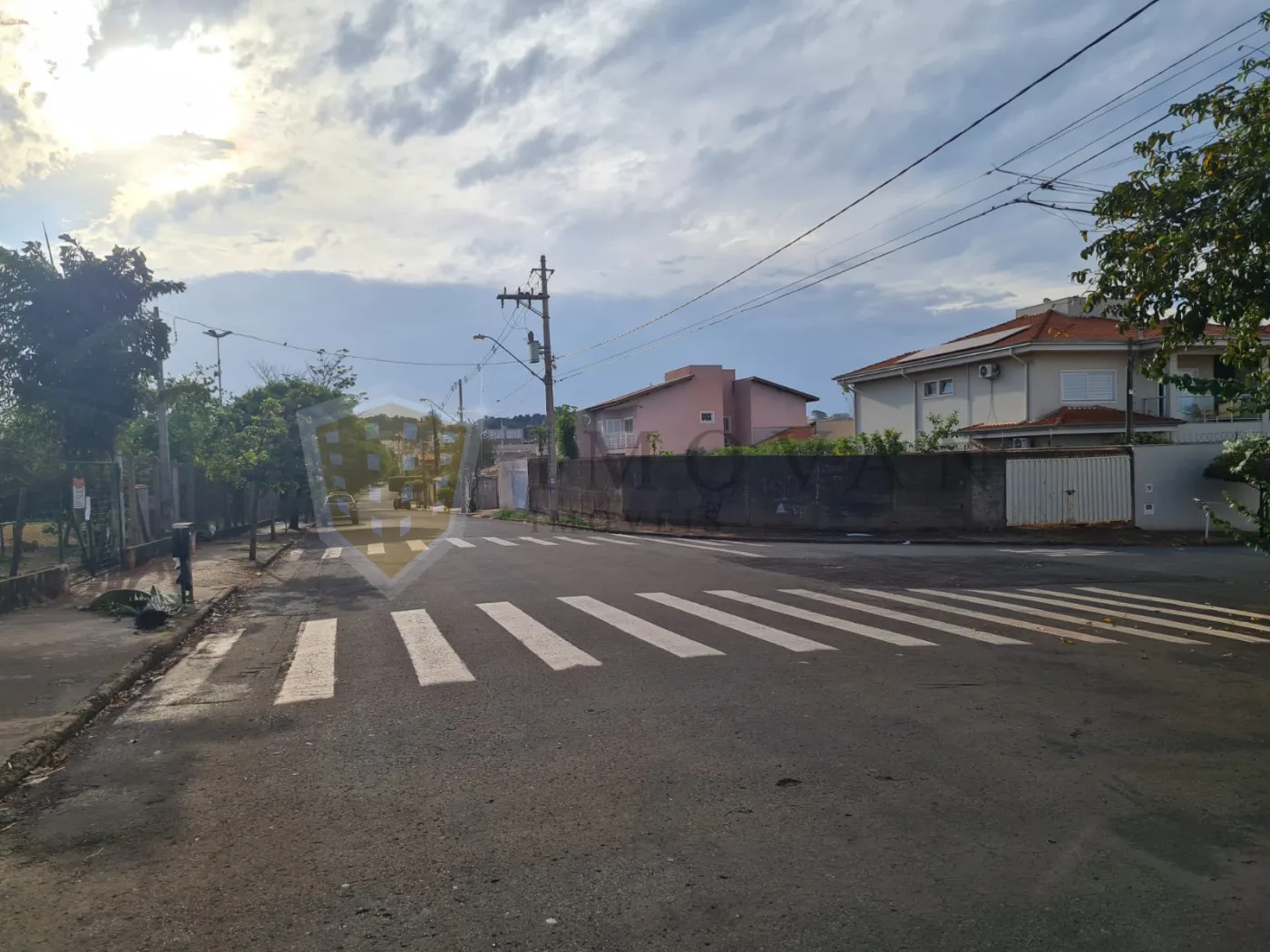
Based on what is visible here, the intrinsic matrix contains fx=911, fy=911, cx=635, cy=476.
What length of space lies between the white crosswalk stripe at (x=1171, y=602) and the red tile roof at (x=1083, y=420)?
57.2 ft

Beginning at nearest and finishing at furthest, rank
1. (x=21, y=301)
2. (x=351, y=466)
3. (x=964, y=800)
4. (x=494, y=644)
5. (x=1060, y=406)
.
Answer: (x=964, y=800) < (x=494, y=644) < (x=21, y=301) < (x=1060, y=406) < (x=351, y=466)

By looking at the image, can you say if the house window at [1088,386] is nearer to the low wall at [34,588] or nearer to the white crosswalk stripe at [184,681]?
the white crosswalk stripe at [184,681]

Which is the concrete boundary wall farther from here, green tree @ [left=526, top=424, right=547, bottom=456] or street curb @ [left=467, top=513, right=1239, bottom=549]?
green tree @ [left=526, top=424, right=547, bottom=456]

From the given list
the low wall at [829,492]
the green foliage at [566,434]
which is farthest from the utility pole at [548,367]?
the green foliage at [566,434]

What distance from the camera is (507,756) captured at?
5.97 meters

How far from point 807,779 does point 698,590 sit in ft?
28.7

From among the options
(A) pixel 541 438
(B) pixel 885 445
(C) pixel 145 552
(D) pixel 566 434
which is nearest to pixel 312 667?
(C) pixel 145 552

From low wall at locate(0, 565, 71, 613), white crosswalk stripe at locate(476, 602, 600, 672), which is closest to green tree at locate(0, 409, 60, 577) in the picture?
low wall at locate(0, 565, 71, 613)

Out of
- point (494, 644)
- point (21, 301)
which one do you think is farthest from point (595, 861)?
point (21, 301)

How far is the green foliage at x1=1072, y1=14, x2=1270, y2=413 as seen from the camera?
29.2 ft

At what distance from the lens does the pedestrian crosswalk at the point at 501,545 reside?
2280 cm

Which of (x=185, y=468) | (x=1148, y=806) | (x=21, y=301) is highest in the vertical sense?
(x=21, y=301)

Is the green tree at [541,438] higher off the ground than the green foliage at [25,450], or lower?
higher

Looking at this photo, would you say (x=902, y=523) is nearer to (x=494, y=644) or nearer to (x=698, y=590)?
(x=698, y=590)
